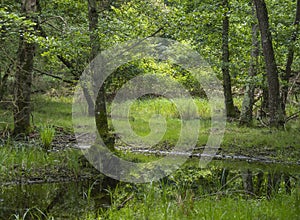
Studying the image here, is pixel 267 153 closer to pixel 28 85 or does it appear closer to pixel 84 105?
pixel 28 85

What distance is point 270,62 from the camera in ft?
35.0

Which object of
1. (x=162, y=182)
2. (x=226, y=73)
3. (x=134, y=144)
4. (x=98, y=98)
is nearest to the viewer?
(x=162, y=182)

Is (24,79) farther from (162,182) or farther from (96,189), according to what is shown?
(162,182)

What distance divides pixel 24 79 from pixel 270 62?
6289 mm

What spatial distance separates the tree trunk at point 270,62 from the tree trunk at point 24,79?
5572 millimetres

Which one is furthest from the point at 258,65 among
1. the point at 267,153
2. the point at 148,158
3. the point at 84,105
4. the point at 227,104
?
the point at 84,105

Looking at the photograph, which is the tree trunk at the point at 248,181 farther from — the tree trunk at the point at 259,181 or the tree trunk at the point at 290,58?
the tree trunk at the point at 290,58

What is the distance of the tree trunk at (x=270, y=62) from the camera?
10281 mm

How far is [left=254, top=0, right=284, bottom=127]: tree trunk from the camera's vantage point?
1028cm

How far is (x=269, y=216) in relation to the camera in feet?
14.8

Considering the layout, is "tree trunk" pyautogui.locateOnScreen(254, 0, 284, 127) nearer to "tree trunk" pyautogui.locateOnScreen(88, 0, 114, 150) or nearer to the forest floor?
the forest floor

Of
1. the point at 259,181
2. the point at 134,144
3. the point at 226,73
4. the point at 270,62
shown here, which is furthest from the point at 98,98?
the point at 226,73

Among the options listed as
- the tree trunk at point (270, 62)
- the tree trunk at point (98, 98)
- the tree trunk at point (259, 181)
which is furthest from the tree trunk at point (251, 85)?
the tree trunk at point (98, 98)

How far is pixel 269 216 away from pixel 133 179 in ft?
10.3
